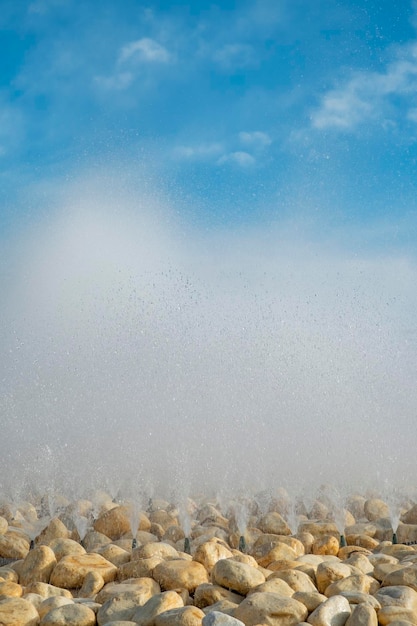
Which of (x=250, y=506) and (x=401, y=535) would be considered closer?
(x=401, y=535)

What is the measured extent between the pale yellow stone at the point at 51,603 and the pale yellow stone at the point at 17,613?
13 centimetres

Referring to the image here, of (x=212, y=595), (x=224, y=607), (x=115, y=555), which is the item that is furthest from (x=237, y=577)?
(x=115, y=555)

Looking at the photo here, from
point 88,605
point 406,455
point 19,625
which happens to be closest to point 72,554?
point 88,605

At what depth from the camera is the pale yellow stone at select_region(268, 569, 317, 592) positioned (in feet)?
17.0

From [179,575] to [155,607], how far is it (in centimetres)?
71

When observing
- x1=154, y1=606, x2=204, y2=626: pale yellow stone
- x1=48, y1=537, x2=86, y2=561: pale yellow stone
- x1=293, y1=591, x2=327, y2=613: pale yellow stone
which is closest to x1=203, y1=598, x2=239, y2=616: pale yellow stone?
x1=154, y1=606, x2=204, y2=626: pale yellow stone

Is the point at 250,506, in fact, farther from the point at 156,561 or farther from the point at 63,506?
the point at 156,561

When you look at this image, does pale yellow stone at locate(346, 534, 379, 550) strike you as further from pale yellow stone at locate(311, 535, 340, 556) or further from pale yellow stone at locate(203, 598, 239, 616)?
pale yellow stone at locate(203, 598, 239, 616)

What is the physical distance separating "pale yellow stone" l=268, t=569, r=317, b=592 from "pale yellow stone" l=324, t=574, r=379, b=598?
6.2 inches

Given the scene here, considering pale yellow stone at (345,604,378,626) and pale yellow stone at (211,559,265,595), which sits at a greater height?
pale yellow stone at (211,559,265,595)

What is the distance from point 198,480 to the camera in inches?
497

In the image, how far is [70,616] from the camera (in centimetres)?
458

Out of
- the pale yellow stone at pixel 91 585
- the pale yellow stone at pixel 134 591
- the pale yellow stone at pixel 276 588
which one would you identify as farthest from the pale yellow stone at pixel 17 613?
the pale yellow stone at pixel 276 588

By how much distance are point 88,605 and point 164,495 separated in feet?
20.8
